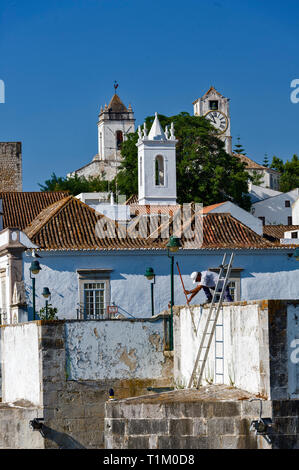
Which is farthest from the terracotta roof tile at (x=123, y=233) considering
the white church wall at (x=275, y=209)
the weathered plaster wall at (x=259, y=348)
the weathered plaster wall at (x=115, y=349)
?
the white church wall at (x=275, y=209)

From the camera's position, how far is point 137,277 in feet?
114

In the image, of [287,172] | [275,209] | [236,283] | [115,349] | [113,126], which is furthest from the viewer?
[113,126]

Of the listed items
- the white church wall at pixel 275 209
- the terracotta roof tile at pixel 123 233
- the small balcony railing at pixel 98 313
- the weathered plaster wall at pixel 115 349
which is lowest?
the weathered plaster wall at pixel 115 349

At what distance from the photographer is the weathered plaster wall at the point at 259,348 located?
14766 mm

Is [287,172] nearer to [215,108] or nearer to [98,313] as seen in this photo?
[215,108]

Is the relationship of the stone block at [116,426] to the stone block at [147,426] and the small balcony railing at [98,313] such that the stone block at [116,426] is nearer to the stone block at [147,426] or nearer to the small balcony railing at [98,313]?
the stone block at [147,426]

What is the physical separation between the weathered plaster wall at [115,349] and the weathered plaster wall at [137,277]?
13.1 m

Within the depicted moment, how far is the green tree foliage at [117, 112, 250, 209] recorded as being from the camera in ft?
221

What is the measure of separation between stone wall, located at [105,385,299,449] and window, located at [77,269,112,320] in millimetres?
18877

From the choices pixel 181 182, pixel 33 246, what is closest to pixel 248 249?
pixel 33 246

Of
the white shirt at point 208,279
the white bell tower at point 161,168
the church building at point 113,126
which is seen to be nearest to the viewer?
the white shirt at point 208,279

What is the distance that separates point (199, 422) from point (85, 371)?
18.5ft

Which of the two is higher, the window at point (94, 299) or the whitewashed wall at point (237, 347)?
the window at point (94, 299)

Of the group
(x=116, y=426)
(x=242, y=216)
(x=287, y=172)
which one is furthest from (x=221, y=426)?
(x=287, y=172)
